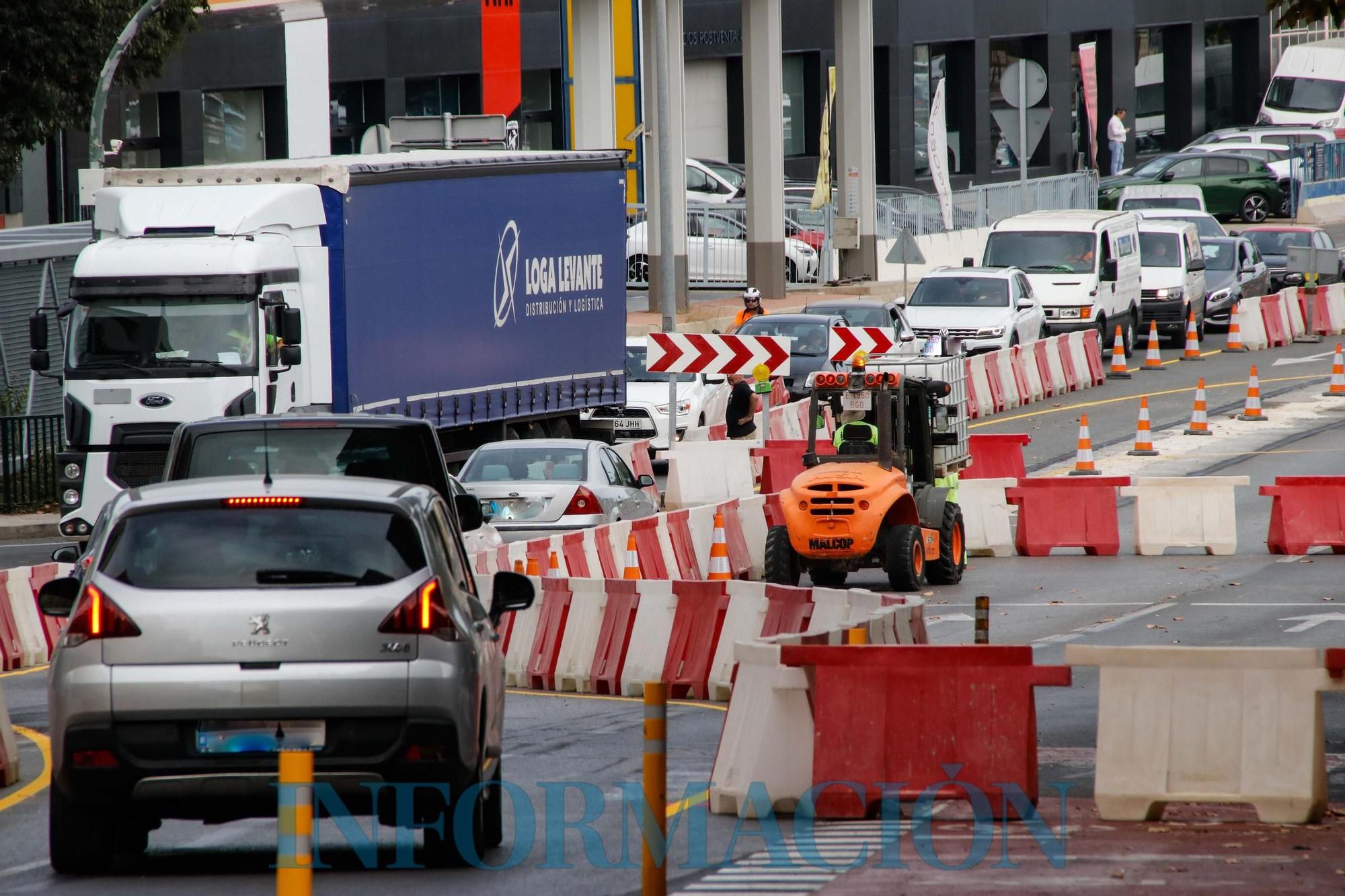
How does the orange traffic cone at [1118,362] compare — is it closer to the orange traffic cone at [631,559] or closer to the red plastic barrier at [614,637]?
the orange traffic cone at [631,559]

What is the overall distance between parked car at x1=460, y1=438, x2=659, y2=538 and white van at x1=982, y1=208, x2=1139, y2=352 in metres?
18.2

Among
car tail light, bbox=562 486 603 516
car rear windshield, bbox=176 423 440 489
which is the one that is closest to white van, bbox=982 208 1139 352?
car tail light, bbox=562 486 603 516

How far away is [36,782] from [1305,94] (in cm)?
6124

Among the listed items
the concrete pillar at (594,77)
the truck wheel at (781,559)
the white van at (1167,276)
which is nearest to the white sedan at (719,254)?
the concrete pillar at (594,77)

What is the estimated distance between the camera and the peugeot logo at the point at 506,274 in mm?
27422

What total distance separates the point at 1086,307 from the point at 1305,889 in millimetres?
31288

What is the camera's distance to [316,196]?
23.5 metres

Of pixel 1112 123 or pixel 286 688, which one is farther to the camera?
pixel 1112 123

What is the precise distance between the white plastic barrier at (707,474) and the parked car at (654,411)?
9.98 ft

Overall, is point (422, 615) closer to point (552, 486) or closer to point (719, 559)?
point (719, 559)

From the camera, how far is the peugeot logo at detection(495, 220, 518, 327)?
90.0 feet

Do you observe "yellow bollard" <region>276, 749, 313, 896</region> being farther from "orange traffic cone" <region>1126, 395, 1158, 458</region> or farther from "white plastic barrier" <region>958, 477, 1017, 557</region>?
"orange traffic cone" <region>1126, 395, 1158, 458</region>

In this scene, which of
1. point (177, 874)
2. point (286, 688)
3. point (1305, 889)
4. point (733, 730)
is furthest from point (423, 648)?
point (1305, 889)

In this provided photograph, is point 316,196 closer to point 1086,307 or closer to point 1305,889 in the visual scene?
point 1305,889
